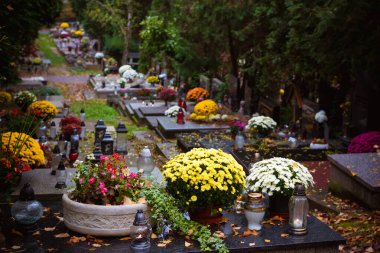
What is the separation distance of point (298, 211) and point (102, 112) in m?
23.2

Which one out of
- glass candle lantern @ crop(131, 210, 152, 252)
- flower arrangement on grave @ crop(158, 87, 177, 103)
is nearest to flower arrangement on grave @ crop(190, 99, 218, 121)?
flower arrangement on grave @ crop(158, 87, 177, 103)

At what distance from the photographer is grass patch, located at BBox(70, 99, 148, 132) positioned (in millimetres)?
28712

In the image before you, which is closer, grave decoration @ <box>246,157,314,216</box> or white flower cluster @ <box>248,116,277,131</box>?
grave decoration @ <box>246,157,314,216</box>

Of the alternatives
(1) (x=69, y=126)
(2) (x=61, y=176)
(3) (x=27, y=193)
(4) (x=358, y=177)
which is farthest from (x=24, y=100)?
(3) (x=27, y=193)

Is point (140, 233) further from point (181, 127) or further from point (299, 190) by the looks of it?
point (181, 127)

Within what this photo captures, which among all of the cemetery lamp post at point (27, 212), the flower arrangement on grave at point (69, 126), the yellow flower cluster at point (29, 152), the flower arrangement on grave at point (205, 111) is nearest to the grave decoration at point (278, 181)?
the cemetery lamp post at point (27, 212)

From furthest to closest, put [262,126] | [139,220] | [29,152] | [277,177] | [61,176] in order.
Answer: [262,126]
[29,152]
[61,176]
[277,177]
[139,220]

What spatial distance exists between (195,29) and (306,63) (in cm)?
1009

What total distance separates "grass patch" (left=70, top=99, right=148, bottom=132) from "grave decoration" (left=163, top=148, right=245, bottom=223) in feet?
A: 53.5

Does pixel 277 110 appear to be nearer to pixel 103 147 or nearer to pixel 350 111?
pixel 350 111

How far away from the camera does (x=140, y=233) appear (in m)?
8.38

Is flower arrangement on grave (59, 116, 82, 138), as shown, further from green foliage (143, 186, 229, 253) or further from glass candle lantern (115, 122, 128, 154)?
green foliage (143, 186, 229, 253)

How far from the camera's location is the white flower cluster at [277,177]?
9828mm

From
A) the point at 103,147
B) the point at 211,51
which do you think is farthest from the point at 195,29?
the point at 103,147
